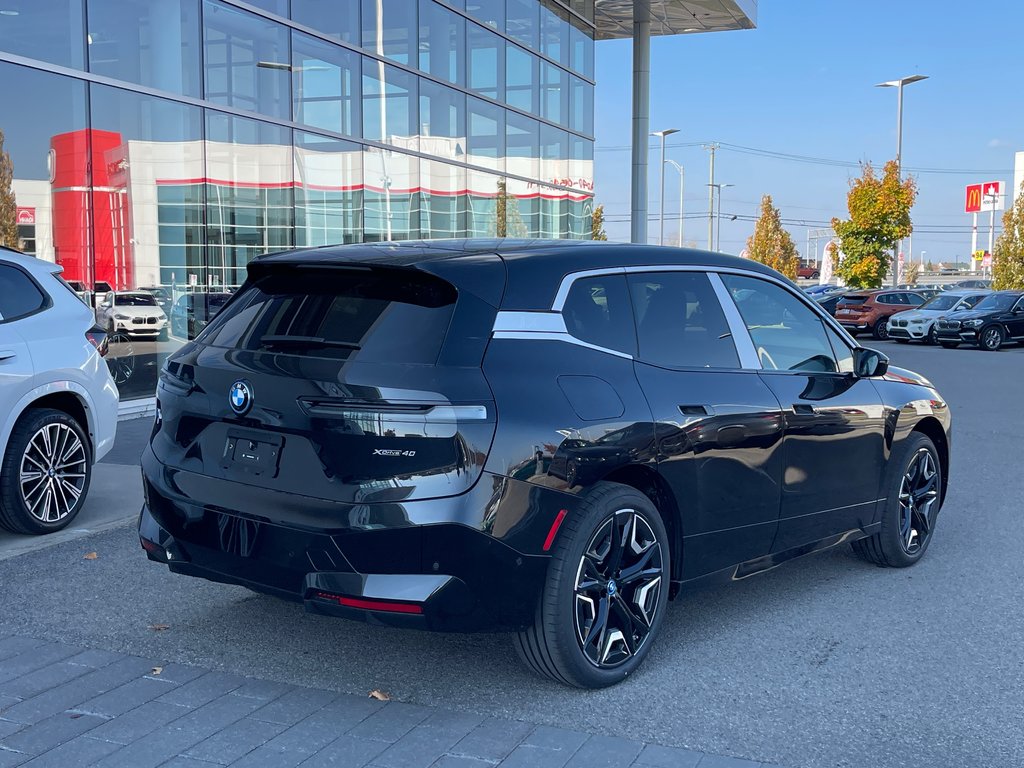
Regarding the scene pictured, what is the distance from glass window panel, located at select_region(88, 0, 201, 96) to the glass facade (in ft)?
0.06

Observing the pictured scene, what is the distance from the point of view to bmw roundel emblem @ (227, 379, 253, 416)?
13.2 feet

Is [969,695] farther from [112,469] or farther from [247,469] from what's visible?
[112,469]

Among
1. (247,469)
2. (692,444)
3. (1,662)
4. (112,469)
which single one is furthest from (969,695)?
(112,469)

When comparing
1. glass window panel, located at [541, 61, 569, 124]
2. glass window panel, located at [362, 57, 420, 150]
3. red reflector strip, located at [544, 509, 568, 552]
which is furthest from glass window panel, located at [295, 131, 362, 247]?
red reflector strip, located at [544, 509, 568, 552]

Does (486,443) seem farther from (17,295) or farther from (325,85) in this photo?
(325,85)

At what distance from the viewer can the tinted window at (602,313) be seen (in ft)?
14.1

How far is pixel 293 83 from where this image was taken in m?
16.5

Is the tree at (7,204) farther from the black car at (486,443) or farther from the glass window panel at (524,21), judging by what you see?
the glass window panel at (524,21)

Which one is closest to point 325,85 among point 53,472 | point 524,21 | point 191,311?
point 191,311

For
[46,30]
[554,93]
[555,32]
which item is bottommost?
[46,30]

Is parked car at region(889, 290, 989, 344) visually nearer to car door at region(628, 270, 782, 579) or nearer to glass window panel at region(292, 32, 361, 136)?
glass window panel at region(292, 32, 361, 136)

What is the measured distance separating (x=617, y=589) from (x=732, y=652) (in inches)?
29.1

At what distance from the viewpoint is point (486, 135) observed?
73.6 ft

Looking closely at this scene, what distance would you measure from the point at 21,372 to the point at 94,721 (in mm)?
3195
